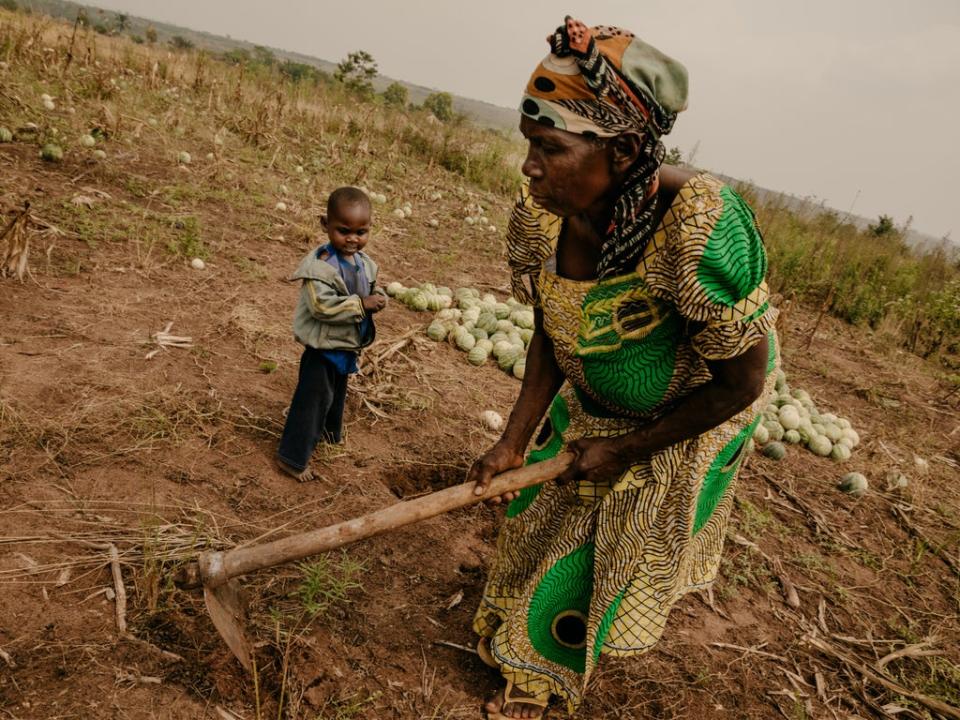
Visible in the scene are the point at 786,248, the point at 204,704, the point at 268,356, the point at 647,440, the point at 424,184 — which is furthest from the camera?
the point at 424,184

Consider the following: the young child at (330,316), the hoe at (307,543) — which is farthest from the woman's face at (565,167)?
the young child at (330,316)

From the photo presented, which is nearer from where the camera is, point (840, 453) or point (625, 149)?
point (625, 149)

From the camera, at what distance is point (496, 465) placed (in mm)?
1978

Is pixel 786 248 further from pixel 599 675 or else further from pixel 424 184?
pixel 599 675

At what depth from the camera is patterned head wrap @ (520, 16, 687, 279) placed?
1329mm

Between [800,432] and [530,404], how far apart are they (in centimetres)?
359

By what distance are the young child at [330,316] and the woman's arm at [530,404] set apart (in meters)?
0.99

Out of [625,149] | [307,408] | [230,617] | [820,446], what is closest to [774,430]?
[820,446]

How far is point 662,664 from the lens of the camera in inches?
100

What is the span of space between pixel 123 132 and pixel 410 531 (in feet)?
21.6

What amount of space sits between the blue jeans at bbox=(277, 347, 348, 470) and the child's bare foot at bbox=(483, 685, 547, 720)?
142 cm

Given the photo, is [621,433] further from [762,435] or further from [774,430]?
[774,430]

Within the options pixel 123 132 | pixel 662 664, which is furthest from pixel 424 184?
pixel 662 664

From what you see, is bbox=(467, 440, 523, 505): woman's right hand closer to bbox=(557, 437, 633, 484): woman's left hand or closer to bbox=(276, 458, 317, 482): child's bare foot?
bbox=(557, 437, 633, 484): woman's left hand
